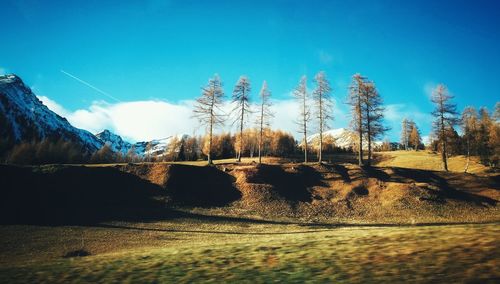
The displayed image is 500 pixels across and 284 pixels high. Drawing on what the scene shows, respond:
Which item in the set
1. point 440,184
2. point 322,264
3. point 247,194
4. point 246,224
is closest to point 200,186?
point 247,194

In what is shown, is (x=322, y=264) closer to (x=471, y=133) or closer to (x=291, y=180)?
(x=291, y=180)

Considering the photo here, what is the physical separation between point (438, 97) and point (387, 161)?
3564 centimetres

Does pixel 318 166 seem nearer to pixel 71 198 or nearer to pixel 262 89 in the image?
pixel 262 89

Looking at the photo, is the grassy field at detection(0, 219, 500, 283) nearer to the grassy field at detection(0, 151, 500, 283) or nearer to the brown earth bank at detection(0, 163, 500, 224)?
the grassy field at detection(0, 151, 500, 283)

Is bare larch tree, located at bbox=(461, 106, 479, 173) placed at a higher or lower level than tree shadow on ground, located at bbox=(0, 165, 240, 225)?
higher

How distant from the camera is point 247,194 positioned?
36375mm

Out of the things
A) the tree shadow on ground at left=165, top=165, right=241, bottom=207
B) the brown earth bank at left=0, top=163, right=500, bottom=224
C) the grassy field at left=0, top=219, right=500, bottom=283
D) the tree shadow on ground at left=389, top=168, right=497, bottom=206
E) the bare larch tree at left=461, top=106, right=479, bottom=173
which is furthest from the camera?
the bare larch tree at left=461, top=106, right=479, bottom=173

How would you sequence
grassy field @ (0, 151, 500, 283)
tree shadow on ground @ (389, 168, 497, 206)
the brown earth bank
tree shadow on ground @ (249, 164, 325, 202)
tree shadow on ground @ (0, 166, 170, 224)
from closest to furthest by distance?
grassy field @ (0, 151, 500, 283), tree shadow on ground @ (0, 166, 170, 224), the brown earth bank, tree shadow on ground @ (389, 168, 497, 206), tree shadow on ground @ (249, 164, 325, 202)

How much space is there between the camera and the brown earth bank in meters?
28.7

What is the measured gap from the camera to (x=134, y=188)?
35.1 meters

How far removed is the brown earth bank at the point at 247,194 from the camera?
28.7 metres

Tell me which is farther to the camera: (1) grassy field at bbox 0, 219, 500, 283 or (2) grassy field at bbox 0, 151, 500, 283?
(2) grassy field at bbox 0, 151, 500, 283

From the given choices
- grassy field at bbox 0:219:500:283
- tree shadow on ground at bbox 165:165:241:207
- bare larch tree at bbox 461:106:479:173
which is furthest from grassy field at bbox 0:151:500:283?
bare larch tree at bbox 461:106:479:173

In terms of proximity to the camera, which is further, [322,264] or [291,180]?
[291,180]
